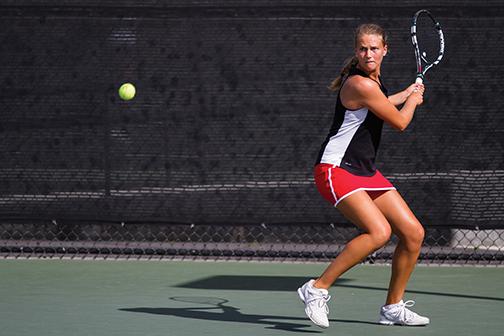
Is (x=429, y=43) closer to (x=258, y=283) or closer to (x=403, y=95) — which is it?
(x=403, y=95)

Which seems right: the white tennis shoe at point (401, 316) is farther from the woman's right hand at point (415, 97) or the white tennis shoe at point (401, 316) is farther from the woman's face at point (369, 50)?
the woman's face at point (369, 50)

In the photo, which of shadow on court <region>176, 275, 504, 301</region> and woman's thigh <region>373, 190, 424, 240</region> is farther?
shadow on court <region>176, 275, 504, 301</region>

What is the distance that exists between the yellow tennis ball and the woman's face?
2801 mm

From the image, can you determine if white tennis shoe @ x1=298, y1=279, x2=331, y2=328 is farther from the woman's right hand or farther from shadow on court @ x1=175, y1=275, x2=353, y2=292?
shadow on court @ x1=175, y1=275, x2=353, y2=292

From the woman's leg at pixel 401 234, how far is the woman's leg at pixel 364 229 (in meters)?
0.09

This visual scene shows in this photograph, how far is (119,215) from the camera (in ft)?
26.2

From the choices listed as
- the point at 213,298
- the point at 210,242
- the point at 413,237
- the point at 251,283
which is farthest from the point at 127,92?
the point at 413,237

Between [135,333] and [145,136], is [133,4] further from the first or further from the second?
[135,333]

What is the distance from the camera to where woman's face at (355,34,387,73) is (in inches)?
209

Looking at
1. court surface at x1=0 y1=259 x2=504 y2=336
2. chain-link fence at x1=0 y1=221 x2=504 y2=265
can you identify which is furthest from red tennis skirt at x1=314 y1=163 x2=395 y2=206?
chain-link fence at x1=0 y1=221 x2=504 y2=265

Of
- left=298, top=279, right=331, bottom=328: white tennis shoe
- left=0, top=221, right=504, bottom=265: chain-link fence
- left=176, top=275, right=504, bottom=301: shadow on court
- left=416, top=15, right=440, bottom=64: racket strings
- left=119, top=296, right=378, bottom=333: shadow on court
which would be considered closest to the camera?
left=298, top=279, right=331, bottom=328: white tennis shoe

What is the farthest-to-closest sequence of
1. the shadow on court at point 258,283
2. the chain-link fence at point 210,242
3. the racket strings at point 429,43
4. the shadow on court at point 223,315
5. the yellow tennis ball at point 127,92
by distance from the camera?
the chain-link fence at point 210,242 < the yellow tennis ball at point 127,92 < the shadow on court at point 258,283 < the racket strings at point 429,43 < the shadow on court at point 223,315

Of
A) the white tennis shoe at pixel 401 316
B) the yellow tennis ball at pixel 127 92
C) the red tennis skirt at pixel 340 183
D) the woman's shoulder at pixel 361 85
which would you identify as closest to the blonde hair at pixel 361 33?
the woman's shoulder at pixel 361 85

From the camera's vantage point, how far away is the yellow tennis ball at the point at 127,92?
785 cm
